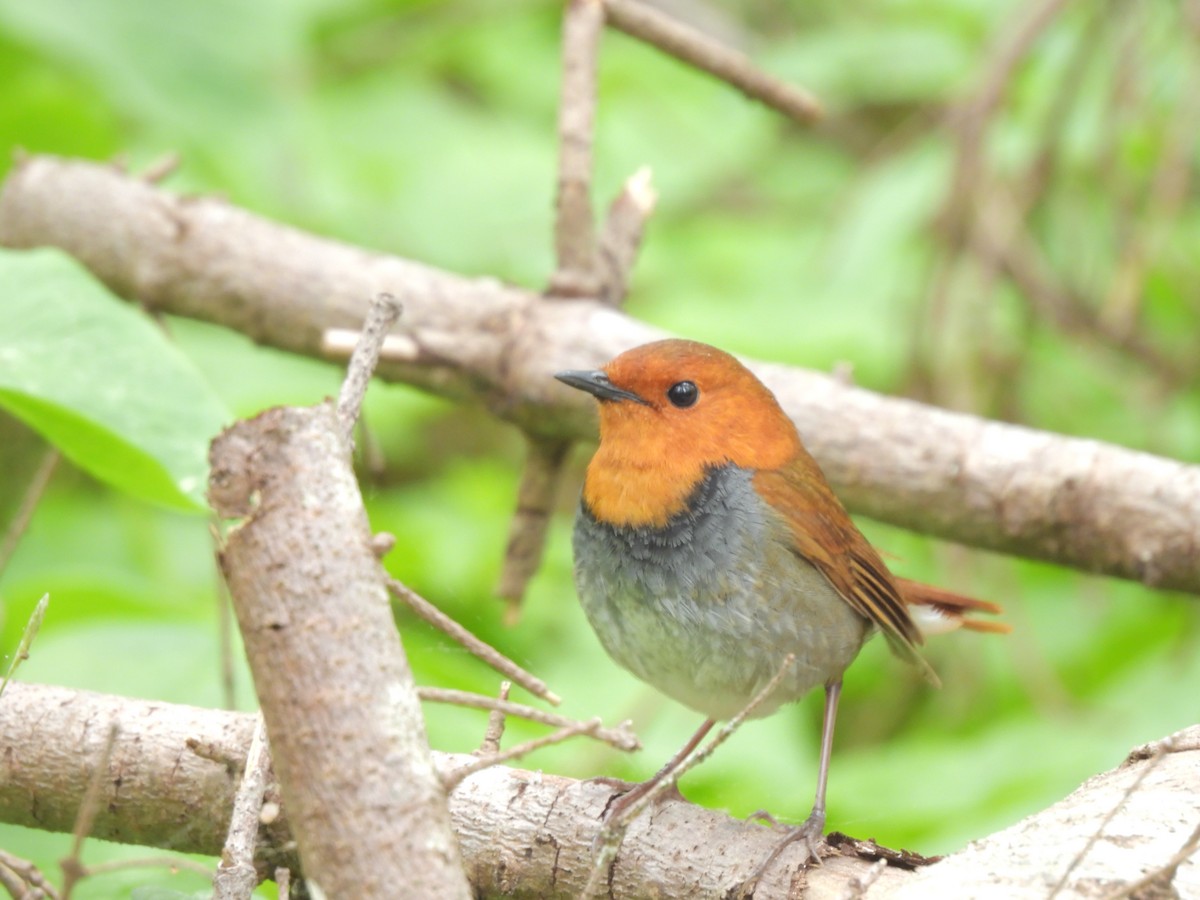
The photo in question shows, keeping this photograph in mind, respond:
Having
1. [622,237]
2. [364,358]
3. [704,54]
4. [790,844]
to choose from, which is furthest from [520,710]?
[704,54]

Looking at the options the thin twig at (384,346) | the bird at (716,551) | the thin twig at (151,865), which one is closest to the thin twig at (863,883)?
the bird at (716,551)

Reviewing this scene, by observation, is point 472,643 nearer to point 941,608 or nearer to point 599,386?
point 599,386

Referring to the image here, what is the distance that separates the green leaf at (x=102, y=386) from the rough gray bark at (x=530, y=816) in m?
0.56

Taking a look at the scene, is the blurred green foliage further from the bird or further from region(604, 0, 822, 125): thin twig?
region(604, 0, 822, 125): thin twig

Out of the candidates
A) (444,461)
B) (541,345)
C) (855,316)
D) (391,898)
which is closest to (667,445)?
(541,345)

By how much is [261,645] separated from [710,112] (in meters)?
5.54

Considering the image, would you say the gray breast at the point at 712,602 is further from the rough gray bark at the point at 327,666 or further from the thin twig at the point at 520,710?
the rough gray bark at the point at 327,666

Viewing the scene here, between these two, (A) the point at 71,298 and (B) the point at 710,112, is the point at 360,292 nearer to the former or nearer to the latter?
(A) the point at 71,298

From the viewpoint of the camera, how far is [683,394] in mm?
2939

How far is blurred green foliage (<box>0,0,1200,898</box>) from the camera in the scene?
379cm

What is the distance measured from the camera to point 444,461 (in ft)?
23.5

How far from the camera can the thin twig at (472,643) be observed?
1.79 metres

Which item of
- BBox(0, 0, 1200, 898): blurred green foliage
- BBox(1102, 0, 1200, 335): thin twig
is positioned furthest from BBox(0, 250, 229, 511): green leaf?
BBox(1102, 0, 1200, 335): thin twig

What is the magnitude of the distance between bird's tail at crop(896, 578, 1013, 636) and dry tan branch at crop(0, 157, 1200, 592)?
0.52 feet
